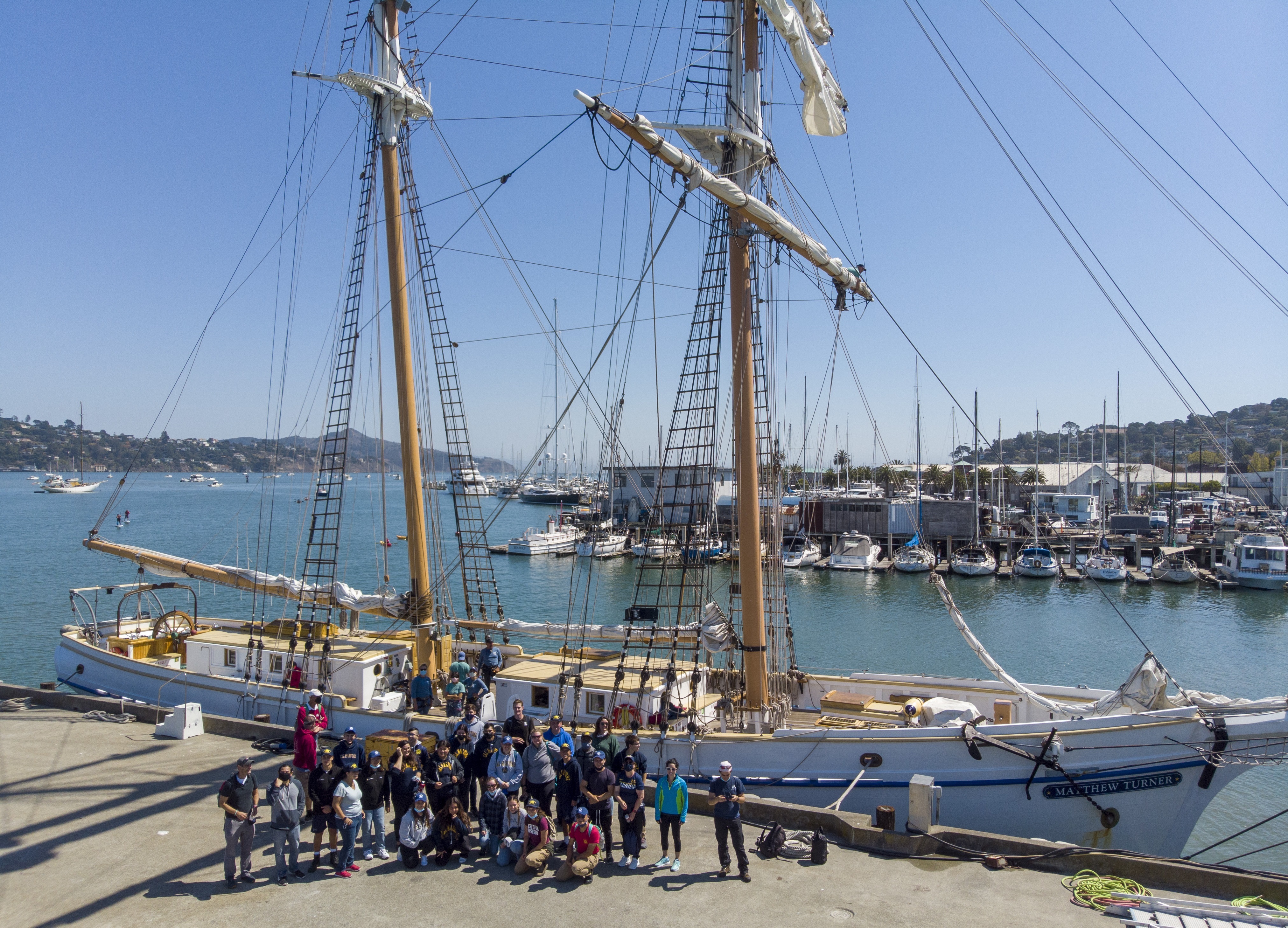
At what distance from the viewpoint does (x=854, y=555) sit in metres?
57.6

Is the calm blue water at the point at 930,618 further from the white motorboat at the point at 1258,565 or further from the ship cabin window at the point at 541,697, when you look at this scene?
the ship cabin window at the point at 541,697

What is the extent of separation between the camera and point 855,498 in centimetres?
6569

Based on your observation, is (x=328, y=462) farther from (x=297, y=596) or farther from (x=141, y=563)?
(x=141, y=563)

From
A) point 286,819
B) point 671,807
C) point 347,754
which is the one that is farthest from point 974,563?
point 286,819

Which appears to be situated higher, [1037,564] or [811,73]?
[811,73]

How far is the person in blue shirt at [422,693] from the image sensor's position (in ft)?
43.4

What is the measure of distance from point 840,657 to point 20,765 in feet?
89.5

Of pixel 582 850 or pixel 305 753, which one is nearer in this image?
pixel 582 850

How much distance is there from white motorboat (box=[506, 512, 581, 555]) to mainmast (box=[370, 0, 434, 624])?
158 ft

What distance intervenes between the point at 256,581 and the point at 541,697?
944 centimetres

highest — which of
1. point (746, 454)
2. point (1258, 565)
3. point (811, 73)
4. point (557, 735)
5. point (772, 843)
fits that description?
point (811, 73)

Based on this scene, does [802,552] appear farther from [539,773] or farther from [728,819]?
[728,819]

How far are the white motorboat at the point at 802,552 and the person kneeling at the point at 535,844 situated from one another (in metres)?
48.5

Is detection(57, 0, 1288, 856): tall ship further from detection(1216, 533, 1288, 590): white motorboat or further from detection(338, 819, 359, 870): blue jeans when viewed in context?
detection(1216, 533, 1288, 590): white motorboat
